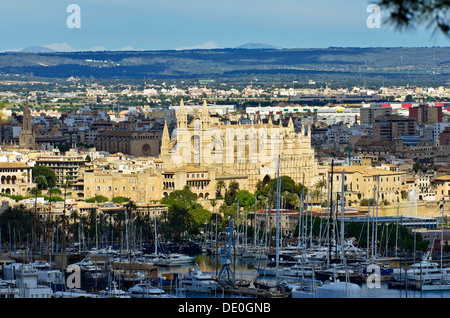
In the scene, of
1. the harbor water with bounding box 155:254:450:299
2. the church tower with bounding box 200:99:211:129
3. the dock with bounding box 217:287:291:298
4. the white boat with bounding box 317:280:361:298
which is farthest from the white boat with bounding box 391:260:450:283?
the church tower with bounding box 200:99:211:129

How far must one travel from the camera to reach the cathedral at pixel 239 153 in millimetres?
59812

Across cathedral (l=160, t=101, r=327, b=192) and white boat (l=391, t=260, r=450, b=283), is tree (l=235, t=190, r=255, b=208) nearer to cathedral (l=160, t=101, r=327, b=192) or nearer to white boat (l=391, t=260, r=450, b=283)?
cathedral (l=160, t=101, r=327, b=192)

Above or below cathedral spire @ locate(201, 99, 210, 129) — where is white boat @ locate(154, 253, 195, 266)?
below

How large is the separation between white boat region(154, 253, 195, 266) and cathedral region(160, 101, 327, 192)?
61.7 ft

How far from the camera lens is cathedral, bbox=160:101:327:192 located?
5981 centimetres

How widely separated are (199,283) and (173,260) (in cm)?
727

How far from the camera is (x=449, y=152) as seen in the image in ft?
275

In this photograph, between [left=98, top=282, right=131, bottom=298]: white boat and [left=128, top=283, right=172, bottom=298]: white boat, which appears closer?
[left=98, top=282, right=131, bottom=298]: white boat

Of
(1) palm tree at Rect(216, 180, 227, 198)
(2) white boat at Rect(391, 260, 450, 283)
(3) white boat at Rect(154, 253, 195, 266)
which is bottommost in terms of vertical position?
(3) white boat at Rect(154, 253, 195, 266)

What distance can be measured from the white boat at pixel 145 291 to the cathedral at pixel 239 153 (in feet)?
96.2

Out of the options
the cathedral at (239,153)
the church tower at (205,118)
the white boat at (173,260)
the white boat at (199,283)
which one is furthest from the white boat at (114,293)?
the church tower at (205,118)

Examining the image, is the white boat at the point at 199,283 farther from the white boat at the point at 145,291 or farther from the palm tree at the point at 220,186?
the palm tree at the point at 220,186

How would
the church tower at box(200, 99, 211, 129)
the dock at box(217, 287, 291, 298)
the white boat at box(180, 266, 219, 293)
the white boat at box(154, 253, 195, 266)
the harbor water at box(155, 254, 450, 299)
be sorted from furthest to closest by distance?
the church tower at box(200, 99, 211, 129) → the white boat at box(154, 253, 195, 266) → the white boat at box(180, 266, 219, 293) → the harbor water at box(155, 254, 450, 299) → the dock at box(217, 287, 291, 298)

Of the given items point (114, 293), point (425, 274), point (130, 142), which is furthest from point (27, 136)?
point (114, 293)
